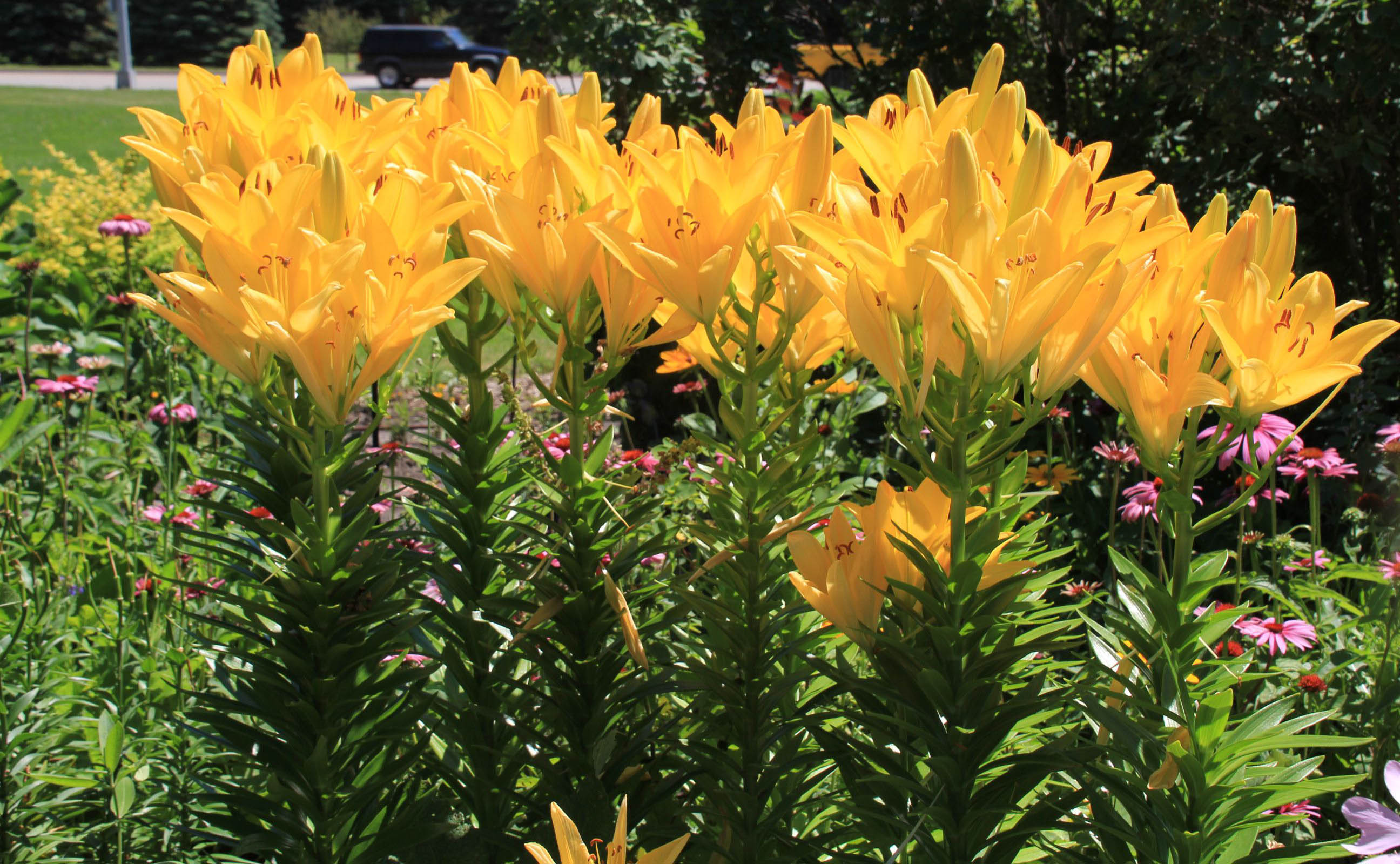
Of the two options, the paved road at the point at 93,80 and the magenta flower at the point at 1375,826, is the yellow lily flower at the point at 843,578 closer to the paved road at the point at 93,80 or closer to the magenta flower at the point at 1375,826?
the magenta flower at the point at 1375,826

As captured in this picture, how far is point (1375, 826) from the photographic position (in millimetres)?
1064

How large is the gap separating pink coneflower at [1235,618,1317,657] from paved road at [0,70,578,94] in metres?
23.7

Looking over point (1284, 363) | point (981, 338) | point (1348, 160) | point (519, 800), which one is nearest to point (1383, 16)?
point (1348, 160)

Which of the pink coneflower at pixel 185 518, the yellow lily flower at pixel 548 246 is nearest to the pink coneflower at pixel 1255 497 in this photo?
the yellow lily flower at pixel 548 246

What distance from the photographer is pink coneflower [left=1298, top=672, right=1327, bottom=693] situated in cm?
197

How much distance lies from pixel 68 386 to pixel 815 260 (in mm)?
2683

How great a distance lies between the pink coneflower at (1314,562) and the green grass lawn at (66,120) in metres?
11.3

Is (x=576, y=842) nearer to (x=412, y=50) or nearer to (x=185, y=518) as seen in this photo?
(x=185, y=518)

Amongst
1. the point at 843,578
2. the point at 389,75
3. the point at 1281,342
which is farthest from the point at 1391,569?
the point at 389,75

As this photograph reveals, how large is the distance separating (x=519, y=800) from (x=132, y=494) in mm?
2319

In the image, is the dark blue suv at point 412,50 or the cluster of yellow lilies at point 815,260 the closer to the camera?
the cluster of yellow lilies at point 815,260

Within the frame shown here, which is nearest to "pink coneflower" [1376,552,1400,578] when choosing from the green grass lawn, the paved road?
the green grass lawn

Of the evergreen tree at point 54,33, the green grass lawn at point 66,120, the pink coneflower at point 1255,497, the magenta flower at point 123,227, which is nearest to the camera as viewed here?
the pink coneflower at point 1255,497

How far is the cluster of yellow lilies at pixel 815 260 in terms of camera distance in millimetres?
976
